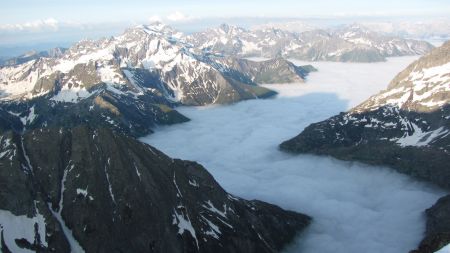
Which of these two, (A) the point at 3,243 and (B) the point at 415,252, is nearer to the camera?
(B) the point at 415,252

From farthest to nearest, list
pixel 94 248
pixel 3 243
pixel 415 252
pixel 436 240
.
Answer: pixel 94 248
pixel 3 243
pixel 436 240
pixel 415 252

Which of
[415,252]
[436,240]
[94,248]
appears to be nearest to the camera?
[415,252]

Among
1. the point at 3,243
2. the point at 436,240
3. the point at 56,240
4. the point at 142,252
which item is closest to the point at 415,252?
the point at 436,240

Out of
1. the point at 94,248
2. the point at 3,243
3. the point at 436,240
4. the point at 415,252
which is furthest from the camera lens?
the point at 94,248

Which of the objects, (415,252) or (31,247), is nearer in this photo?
(415,252)

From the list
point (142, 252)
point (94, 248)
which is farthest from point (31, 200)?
point (142, 252)

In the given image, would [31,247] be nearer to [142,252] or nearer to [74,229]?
[74,229]

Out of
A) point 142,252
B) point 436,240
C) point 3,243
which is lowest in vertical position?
point 142,252

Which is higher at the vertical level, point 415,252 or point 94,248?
point 415,252

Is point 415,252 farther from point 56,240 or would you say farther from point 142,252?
point 56,240
